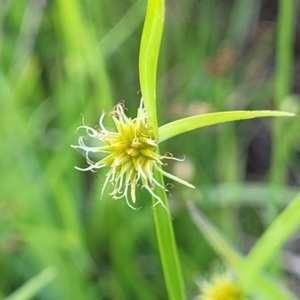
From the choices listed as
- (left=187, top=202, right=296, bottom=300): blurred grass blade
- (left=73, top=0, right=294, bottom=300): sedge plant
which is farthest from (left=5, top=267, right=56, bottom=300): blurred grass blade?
(left=73, top=0, right=294, bottom=300): sedge plant

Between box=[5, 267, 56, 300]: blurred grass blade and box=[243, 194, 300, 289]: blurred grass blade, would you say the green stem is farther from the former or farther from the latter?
box=[5, 267, 56, 300]: blurred grass blade

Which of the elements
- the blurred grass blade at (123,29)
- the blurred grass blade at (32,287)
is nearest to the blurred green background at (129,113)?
the blurred grass blade at (123,29)

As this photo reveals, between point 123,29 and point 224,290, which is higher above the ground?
point 123,29

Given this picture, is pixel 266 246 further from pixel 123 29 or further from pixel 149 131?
pixel 123 29

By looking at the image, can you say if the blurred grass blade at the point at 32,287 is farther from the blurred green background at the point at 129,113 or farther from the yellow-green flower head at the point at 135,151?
the yellow-green flower head at the point at 135,151

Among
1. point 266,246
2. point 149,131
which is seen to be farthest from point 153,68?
point 266,246

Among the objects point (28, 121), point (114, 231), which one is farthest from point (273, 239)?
point (28, 121)
